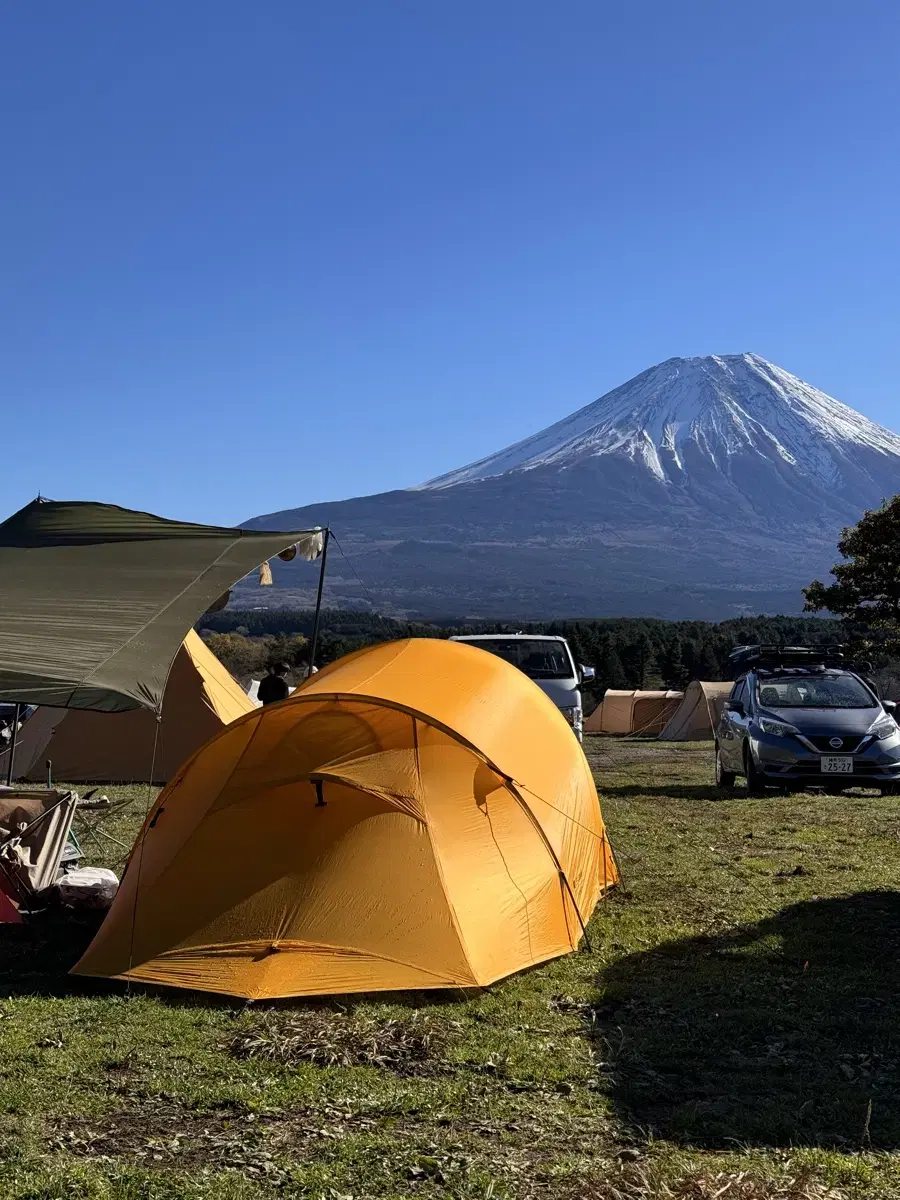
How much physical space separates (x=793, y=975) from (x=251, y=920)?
114 inches

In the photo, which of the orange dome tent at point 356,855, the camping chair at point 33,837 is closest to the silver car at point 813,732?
the orange dome tent at point 356,855

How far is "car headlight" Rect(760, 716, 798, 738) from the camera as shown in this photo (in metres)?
13.2

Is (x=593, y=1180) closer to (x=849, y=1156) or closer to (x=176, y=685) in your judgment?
(x=849, y=1156)

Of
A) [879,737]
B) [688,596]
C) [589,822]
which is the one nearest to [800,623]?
[879,737]

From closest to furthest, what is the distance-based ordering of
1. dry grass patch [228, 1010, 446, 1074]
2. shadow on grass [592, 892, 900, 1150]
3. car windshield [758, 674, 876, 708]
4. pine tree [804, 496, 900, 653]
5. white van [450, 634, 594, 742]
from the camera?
shadow on grass [592, 892, 900, 1150] < dry grass patch [228, 1010, 446, 1074] < car windshield [758, 674, 876, 708] < white van [450, 634, 594, 742] < pine tree [804, 496, 900, 653]

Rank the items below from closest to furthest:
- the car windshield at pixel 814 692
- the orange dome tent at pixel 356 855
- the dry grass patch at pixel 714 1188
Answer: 1. the dry grass patch at pixel 714 1188
2. the orange dome tent at pixel 356 855
3. the car windshield at pixel 814 692

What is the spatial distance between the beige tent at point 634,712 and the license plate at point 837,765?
26.0 metres

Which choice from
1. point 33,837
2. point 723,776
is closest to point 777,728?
point 723,776

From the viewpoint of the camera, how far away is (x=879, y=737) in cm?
1297

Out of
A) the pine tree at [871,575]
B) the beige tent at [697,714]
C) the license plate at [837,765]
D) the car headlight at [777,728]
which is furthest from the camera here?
the beige tent at [697,714]

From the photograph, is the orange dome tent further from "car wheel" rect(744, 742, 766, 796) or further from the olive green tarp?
"car wheel" rect(744, 742, 766, 796)

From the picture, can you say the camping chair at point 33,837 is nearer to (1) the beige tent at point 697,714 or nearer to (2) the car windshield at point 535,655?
(2) the car windshield at point 535,655

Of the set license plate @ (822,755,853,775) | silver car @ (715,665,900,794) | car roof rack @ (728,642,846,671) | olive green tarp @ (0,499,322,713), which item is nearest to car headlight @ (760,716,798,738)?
silver car @ (715,665,900,794)

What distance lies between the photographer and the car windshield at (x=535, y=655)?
17.6 meters
